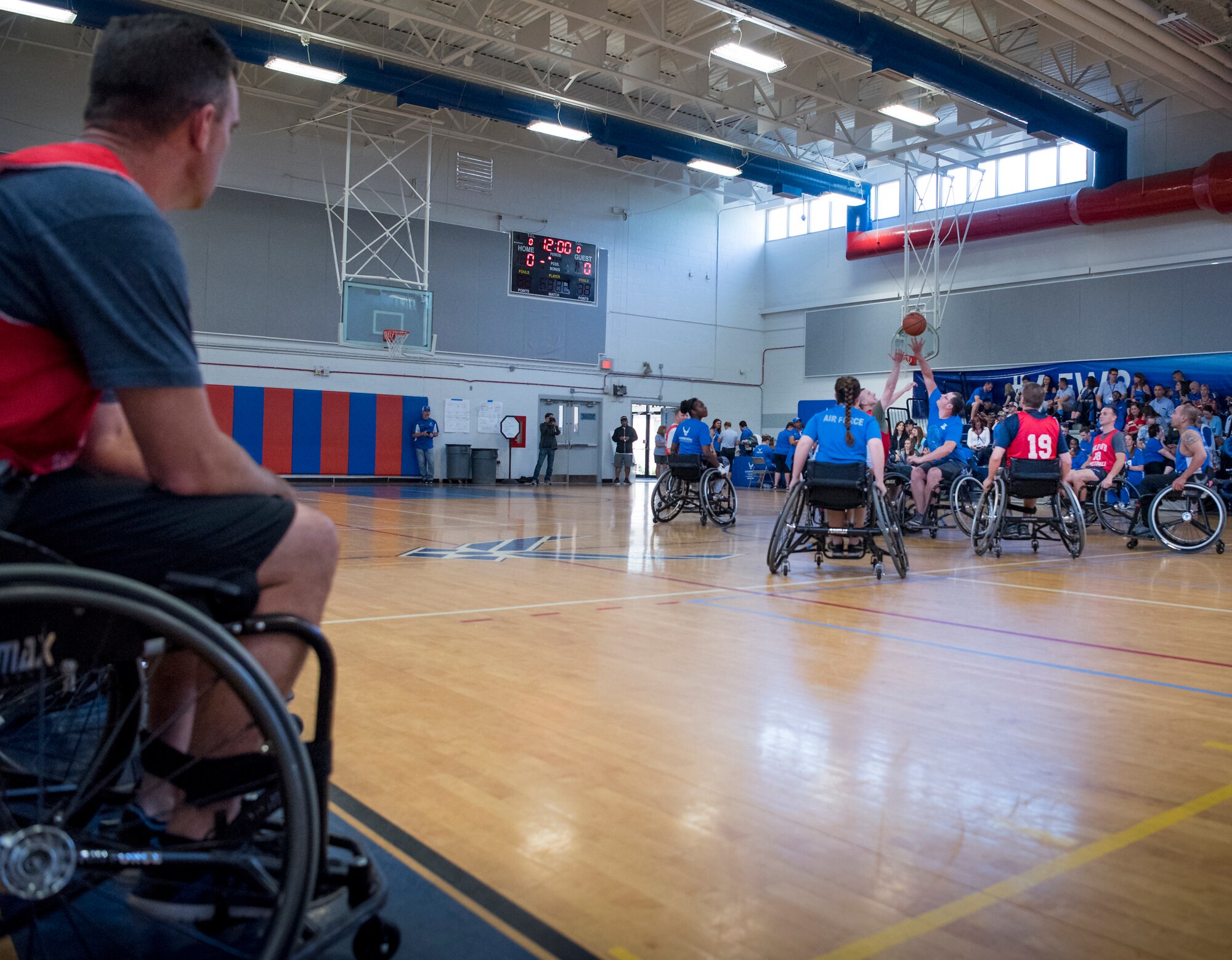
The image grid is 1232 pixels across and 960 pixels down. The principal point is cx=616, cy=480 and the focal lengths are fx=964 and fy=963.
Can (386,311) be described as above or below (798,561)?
above

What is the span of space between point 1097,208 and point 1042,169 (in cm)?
187

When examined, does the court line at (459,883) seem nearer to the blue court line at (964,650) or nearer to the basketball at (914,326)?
the blue court line at (964,650)

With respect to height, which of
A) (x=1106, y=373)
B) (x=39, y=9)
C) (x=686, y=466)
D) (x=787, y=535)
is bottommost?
(x=787, y=535)

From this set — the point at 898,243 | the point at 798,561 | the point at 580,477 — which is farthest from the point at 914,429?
the point at 580,477

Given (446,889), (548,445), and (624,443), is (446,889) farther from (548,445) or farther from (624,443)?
(624,443)

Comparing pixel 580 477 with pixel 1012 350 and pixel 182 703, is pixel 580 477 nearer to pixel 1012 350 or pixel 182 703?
pixel 1012 350

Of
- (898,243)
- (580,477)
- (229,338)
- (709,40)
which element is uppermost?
(709,40)

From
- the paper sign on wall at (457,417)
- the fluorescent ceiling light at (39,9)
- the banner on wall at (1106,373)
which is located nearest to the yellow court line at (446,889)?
the fluorescent ceiling light at (39,9)

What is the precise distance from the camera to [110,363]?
1.03 meters

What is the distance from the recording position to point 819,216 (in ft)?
67.4

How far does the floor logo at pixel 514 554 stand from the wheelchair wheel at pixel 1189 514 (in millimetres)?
3789

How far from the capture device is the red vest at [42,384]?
1.07 metres

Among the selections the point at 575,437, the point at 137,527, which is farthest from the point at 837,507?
the point at 575,437

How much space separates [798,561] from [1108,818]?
478 cm
